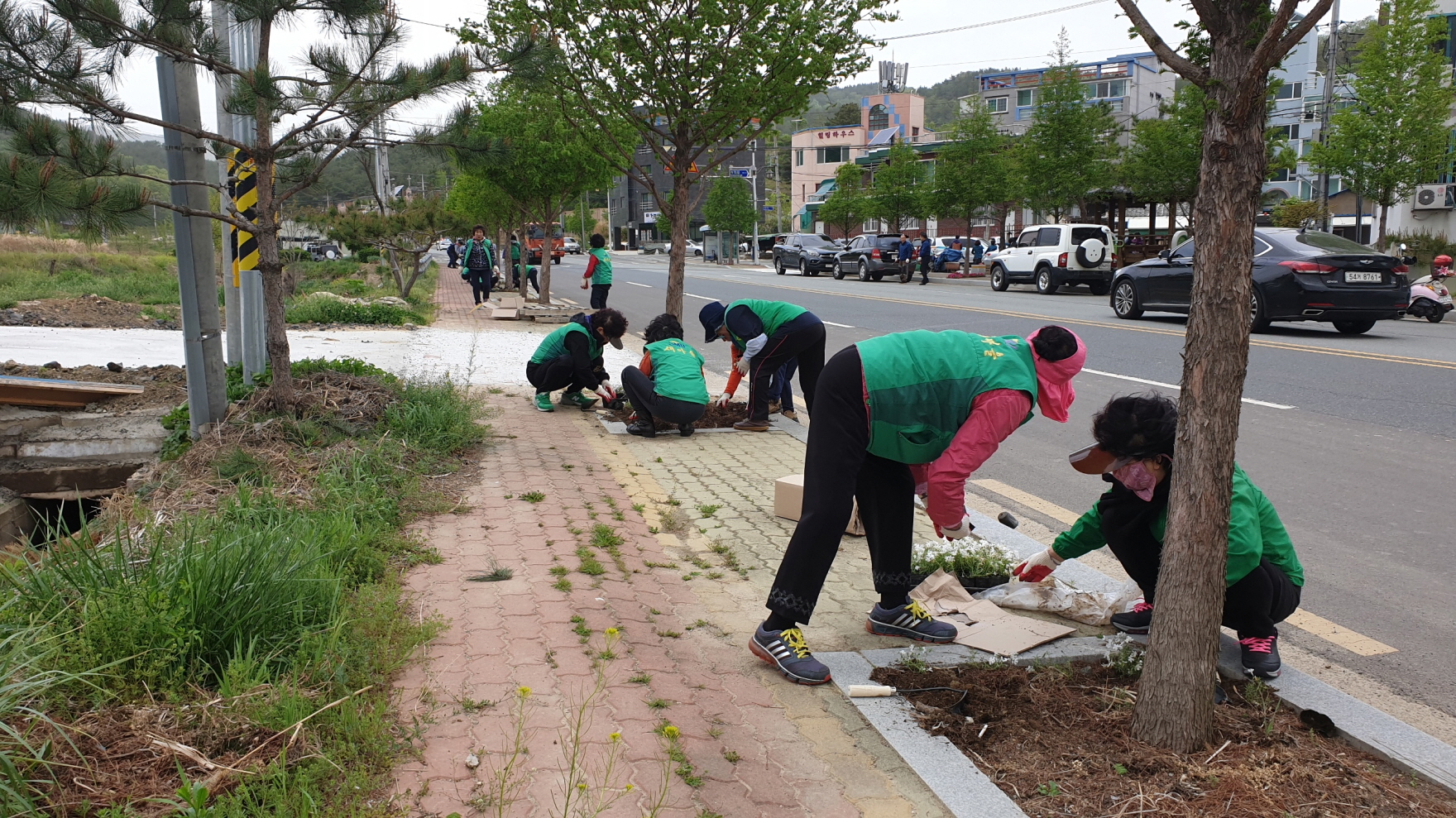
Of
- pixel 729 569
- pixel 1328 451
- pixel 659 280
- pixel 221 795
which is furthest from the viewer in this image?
pixel 659 280

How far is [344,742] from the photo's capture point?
9.07 ft

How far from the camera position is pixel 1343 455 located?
713cm

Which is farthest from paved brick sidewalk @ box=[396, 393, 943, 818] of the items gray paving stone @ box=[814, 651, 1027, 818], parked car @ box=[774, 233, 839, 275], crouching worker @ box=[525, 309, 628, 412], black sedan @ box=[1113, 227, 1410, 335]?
parked car @ box=[774, 233, 839, 275]

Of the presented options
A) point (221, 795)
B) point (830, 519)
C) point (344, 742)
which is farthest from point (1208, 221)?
point (221, 795)

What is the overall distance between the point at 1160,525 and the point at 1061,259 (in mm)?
23430

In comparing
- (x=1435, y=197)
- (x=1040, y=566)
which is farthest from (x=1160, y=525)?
(x=1435, y=197)

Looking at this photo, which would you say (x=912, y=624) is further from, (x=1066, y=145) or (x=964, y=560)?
(x=1066, y=145)

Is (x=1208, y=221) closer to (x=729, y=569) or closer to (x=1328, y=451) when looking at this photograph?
(x=729, y=569)

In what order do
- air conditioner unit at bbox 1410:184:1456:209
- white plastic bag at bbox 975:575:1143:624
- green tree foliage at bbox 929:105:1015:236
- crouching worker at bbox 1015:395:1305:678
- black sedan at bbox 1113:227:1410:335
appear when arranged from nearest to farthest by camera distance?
crouching worker at bbox 1015:395:1305:678 → white plastic bag at bbox 975:575:1143:624 → black sedan at bbox 1113:227:1410:335 → air conditioner unit at bbox 1410:184:1456:209 → green tree foliage at bbox 929:105:1015:236

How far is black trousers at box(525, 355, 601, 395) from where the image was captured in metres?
8.89

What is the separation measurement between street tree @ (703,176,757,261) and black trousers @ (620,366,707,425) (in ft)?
171

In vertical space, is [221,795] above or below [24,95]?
below

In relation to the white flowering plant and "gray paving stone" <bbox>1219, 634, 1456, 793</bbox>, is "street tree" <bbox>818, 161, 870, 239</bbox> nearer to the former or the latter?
the white flowering plant

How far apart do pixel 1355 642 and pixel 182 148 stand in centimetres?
696
